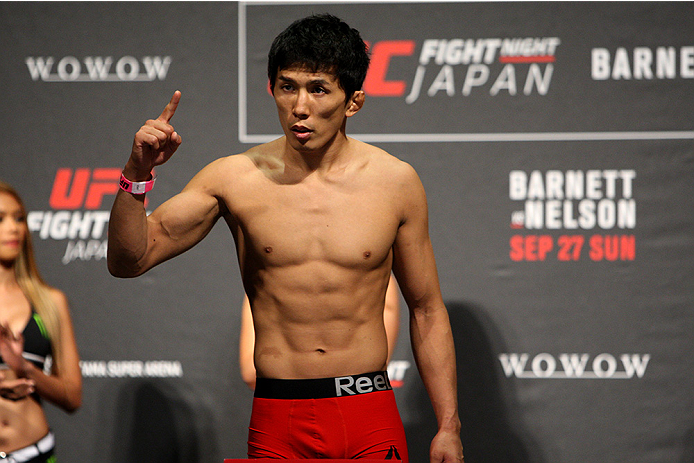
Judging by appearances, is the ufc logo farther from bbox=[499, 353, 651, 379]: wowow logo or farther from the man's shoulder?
bbox=[499, 353, 651, 379]: wowow logo

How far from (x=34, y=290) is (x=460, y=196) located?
1755mm

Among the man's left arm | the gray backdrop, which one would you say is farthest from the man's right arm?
the gray backdrop

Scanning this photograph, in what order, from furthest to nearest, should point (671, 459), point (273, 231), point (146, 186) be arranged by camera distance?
point (671, 459)
point (273, 231)
point (146, 186)

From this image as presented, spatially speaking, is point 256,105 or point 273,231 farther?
point 256,105

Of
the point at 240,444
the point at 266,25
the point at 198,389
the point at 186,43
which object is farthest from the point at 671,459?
the point at 186,43

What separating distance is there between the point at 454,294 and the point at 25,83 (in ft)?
6.98

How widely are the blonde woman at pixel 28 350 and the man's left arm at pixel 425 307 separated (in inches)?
52.5

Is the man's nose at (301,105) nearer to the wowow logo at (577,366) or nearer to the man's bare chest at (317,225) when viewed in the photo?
the man's bare chest at (317,225)

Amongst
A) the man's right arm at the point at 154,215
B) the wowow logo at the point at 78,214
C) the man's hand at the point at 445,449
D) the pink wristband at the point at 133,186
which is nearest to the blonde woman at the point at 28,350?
the wowow logo at the point at 78,214

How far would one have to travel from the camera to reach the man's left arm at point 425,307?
1720mm

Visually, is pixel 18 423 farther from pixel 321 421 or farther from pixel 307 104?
pixel 307 104

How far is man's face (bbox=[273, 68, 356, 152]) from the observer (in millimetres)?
1583

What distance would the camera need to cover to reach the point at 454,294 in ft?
10.1

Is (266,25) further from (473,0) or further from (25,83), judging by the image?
(25,83)
